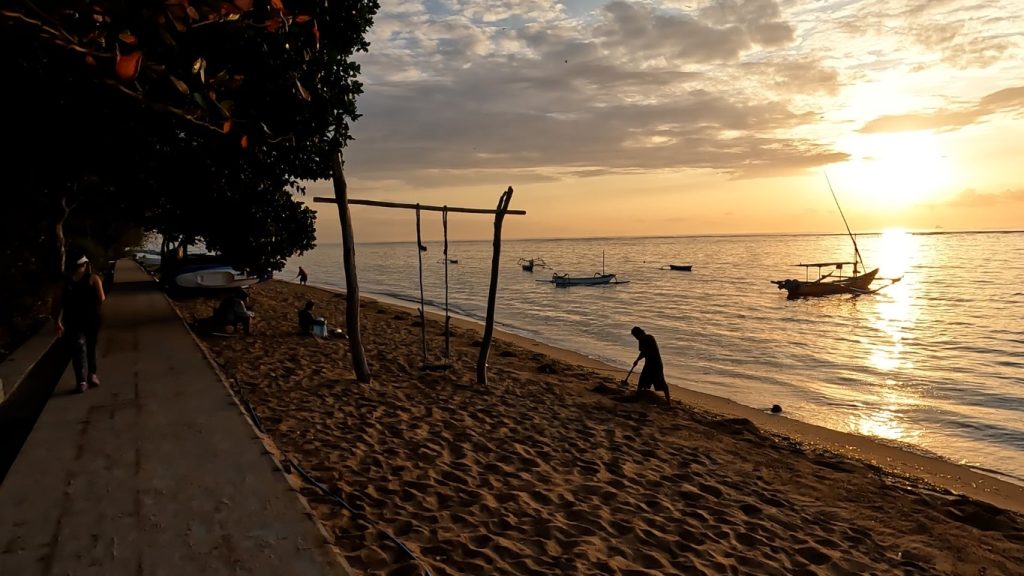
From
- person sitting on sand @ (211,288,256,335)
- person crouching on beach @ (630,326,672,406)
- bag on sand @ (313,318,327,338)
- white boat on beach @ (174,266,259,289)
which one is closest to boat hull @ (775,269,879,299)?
person crouching on beach @ (630,326,672,406)

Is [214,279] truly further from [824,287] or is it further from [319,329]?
[824,287]

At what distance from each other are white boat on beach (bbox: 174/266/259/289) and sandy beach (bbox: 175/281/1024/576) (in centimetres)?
998

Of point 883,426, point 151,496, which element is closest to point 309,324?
point 151,496

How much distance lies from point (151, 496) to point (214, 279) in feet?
63.9

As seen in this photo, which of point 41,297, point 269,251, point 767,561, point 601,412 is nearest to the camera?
point 767,561

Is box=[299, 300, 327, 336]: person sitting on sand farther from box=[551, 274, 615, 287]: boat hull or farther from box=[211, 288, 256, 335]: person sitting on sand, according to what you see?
box=[551, 274, 615, 287]: boat hull

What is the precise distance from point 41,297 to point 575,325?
21665mm

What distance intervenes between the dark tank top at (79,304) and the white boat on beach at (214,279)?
→ 1492 cm

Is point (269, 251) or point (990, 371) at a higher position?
point (269, 251)

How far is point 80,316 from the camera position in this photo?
24.6 ft

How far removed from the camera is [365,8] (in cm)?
999

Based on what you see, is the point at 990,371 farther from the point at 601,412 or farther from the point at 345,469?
the point at 345,469

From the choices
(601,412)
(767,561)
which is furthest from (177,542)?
(601,412)

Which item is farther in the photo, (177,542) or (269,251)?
(269,251)
